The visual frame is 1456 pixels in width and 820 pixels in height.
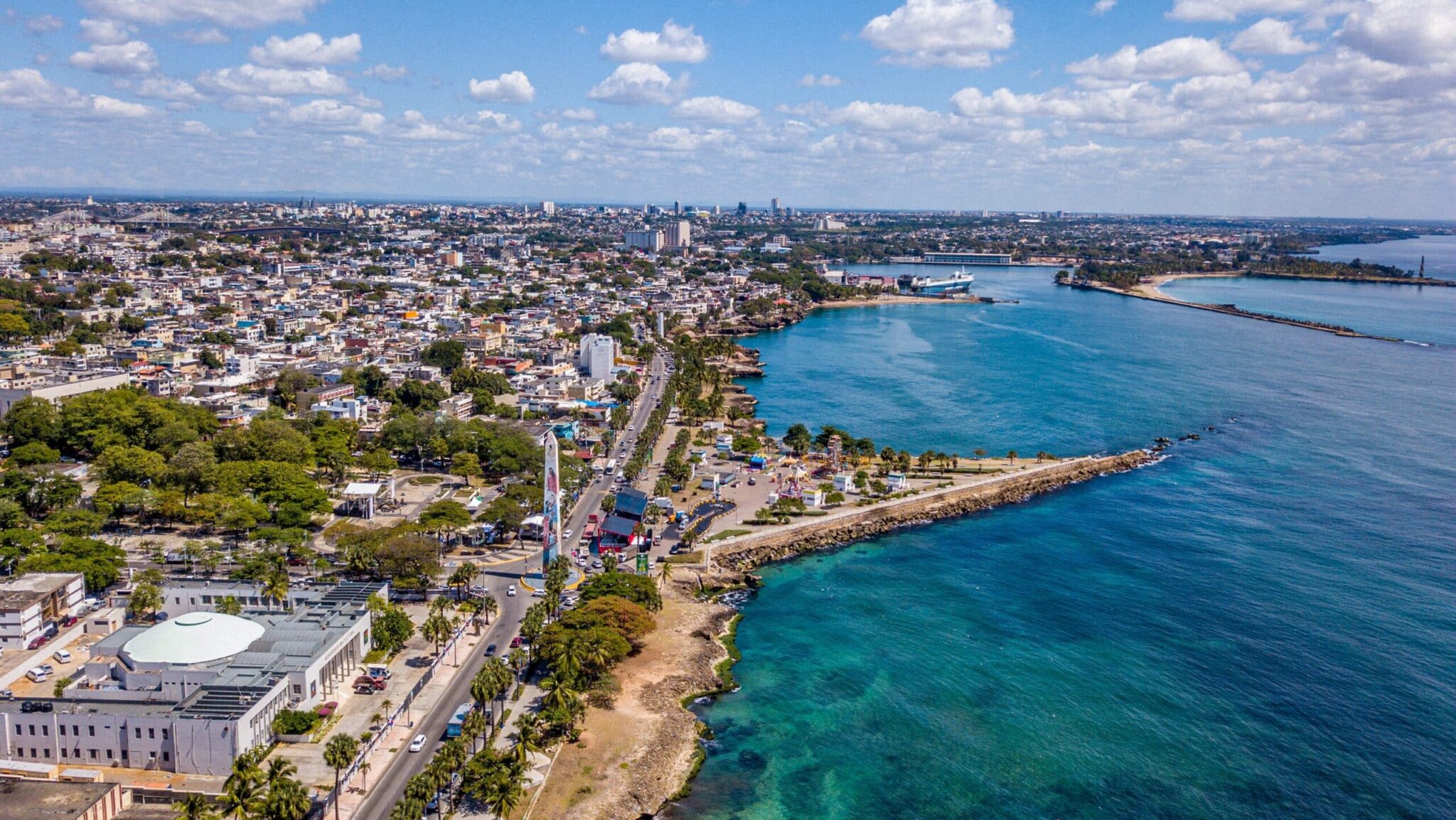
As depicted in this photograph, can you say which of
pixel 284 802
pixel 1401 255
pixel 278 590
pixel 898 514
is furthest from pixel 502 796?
pixel 1401 255

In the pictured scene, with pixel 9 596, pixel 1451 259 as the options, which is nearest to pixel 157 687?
pixel 9 596

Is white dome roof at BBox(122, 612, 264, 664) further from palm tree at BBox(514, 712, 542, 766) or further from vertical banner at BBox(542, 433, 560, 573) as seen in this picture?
vertical banner at BBox(542, 433, 560, 573)

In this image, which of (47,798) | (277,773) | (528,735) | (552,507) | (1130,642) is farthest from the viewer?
(552,507)

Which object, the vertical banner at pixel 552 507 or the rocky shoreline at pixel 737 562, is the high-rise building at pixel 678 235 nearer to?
the rocky shoreline at pixel 737 562

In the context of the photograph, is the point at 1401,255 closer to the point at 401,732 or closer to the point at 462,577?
the point at 462,577

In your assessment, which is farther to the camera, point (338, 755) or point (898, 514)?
point (898, 514)
